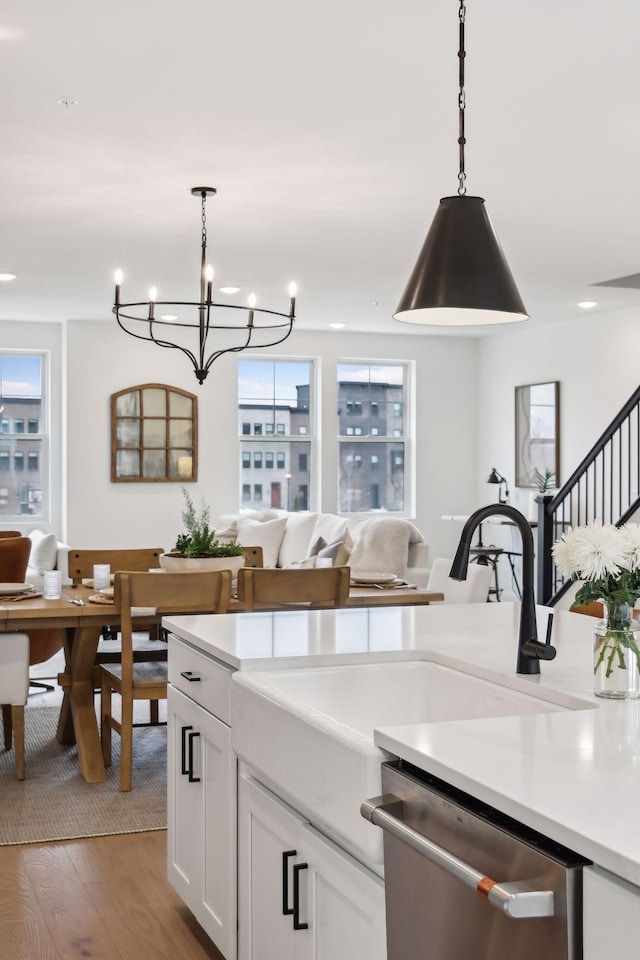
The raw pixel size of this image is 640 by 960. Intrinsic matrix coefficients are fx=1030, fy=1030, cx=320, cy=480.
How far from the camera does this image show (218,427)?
380 inches

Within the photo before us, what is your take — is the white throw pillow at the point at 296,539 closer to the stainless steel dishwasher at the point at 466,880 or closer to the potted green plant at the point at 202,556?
the potted green plant at the point at 202,556

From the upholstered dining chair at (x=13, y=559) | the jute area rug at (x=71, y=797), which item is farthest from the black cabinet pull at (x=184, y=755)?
the upholstered dining chair at (x=13, y=559)

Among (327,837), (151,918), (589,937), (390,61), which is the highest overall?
(390,61)

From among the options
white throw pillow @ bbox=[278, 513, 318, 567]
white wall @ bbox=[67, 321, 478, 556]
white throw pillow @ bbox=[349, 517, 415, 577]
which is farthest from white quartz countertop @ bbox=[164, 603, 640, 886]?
white wall @ bbox=[67, 321, 478, 556]

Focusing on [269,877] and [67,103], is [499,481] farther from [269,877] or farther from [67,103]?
[269,877]

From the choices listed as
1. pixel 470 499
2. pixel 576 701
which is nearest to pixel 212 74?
pixel 576 701

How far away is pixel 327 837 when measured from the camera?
1.91 meters

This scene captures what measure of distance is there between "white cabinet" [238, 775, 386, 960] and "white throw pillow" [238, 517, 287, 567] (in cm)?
646

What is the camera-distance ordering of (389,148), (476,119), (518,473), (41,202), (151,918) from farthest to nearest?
Result: 1. (518,473)
2. (41,202)
3. (389,148)
4. (476,119)
5. (151,918)

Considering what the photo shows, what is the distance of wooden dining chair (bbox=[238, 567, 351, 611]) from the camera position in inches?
177

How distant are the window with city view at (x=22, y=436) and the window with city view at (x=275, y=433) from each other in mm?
1857

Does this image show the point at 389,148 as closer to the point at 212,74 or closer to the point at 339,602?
the point at 212,74

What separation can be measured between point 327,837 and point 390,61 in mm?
2557

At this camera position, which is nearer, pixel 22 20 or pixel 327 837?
pixel 327 837
